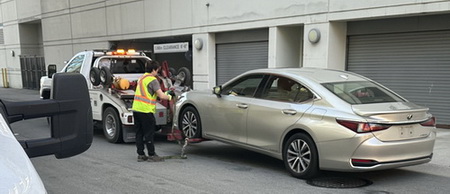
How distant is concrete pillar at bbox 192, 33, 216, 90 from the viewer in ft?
50.3

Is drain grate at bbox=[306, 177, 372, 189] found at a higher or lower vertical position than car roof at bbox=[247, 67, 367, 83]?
lower

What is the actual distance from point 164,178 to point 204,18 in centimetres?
1035

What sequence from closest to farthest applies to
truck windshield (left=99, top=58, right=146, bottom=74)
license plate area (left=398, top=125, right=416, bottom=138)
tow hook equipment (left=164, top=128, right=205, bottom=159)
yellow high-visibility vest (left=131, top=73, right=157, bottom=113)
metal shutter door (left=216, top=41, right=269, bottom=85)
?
license plate area (left=398, top=125, right=416, bottom=138) → yellow high-visibility vest (left=131, top=73, right=157, bottom=113) → tow hook equipment (left=164, top=128, right=205, bottom=159) → truck windshield (left=99, top=58, right=146, bottom=74) → metal shutter door (left=216, top=41, right=269, bottom=85)

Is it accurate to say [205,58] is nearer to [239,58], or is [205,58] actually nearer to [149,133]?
[239,58]

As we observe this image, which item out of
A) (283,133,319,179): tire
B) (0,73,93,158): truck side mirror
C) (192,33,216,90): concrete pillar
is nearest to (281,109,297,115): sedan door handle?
(283,133,319,179): tire

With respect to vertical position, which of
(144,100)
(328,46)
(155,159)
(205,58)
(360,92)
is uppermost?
(328,46)

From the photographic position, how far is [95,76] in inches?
352

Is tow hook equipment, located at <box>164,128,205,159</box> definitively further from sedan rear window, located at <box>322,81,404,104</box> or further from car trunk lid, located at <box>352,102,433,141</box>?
car trunk lid, located at <box>352,102,433,141</box>

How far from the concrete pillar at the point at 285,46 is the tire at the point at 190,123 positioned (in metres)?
5.97

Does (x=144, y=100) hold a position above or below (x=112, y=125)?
above

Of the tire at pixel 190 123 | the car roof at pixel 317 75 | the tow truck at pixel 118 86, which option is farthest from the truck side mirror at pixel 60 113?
the tow truck at pixel 118 86

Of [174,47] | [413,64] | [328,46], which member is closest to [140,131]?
[328,46]

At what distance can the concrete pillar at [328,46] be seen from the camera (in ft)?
37.5

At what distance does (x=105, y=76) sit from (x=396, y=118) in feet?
20.4
